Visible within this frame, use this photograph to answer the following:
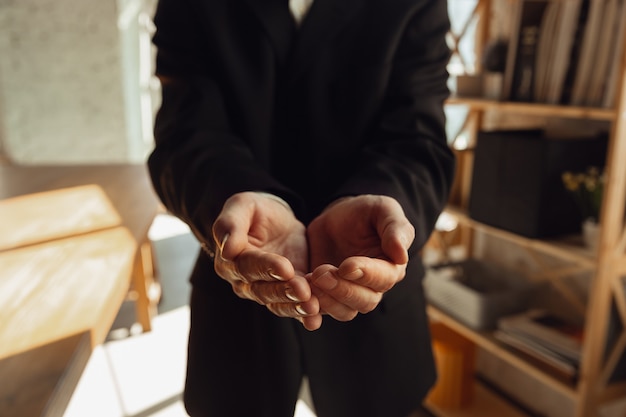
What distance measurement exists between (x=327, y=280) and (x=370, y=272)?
0.13 ft

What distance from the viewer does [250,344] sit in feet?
2.62

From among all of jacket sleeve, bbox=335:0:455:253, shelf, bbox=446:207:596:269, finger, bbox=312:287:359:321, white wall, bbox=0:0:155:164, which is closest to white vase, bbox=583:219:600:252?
shelf, bbox=446:207:596:269

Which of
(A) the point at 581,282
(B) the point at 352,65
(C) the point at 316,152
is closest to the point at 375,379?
(C) the point at 316,152

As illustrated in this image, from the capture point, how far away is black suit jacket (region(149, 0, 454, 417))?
77cm

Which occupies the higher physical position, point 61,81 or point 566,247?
point 61,81

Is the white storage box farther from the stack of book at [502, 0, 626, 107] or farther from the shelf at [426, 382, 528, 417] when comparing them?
the stack of book at [502, 0, 626, 107]

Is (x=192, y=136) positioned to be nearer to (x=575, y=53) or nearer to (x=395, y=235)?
(x=395, y=235)

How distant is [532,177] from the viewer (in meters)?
1.59

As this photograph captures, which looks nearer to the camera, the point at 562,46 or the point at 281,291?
the point at 281,291

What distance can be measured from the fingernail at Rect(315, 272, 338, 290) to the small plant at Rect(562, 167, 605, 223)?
1.21m

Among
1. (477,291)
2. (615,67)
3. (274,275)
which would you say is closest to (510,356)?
(477,291)

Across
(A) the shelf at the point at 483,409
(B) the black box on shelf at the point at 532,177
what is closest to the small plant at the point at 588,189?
(B) the black box on shelf at the point at 532,177

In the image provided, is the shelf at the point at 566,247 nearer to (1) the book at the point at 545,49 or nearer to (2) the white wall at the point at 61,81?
(1) the book at the point at 545,49

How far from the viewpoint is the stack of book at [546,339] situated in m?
1.58
